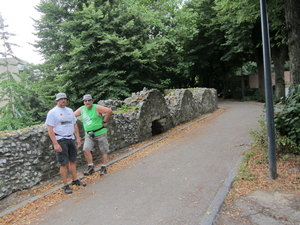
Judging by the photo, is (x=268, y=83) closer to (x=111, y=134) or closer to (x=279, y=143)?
(x=279, y=143)

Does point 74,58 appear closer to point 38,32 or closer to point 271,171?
point 38,32

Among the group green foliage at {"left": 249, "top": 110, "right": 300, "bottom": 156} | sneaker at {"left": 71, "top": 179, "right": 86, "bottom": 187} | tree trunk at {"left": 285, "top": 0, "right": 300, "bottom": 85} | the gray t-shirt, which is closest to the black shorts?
the gray t-shirt

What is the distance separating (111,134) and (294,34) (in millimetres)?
6346

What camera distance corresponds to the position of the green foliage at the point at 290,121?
17.8ft

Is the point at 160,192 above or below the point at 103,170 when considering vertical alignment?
below

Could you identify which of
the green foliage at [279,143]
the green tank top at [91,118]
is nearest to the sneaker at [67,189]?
the green tank top at [91,118]

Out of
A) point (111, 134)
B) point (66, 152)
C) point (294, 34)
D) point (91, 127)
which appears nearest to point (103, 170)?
point (91, 127)

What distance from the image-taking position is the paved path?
12.1 feet

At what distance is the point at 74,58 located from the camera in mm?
15094

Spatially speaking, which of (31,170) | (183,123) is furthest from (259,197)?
(183,123)

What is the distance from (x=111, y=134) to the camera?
7875 millimetres

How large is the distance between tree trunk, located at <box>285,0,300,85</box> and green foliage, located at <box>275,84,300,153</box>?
53.4 inches

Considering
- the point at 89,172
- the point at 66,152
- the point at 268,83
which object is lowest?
the point at 89,172

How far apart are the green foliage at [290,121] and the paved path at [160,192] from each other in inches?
50.5
